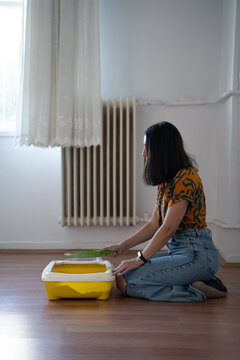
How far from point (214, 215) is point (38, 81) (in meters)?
1.57

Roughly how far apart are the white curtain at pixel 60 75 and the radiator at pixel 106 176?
0.15m

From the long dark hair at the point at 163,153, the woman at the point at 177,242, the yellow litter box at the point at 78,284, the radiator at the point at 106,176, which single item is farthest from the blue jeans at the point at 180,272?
the radiator at the point at 106,176

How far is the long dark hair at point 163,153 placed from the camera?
1614mm

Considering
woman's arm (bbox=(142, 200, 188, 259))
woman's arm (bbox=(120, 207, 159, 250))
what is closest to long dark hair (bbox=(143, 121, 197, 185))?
woman's arm (bbox=(142, 200, 188, 259))

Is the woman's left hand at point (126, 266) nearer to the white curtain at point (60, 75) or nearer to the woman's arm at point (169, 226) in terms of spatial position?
the woman's arm at point (169, 226)

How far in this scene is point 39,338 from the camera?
1.23 m

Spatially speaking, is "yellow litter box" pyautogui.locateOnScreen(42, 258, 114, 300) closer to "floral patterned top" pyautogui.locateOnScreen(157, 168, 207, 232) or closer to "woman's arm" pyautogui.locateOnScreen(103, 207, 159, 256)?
"woman's arm" pyautogui.locateOnScreen(103, 207, 159, 256)

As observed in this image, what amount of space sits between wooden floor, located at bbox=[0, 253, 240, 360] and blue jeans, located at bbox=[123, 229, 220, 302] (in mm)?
46

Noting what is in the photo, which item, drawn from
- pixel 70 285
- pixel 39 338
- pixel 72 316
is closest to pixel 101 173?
pixel 70 285

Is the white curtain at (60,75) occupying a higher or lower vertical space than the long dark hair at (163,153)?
higher

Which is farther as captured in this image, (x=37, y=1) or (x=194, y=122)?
(x=194, y=122)

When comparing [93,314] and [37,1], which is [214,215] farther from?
[37,1]

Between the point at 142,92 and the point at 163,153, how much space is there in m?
1.30

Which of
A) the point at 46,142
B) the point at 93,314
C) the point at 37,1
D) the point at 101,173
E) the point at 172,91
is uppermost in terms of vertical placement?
the point at 37,1
